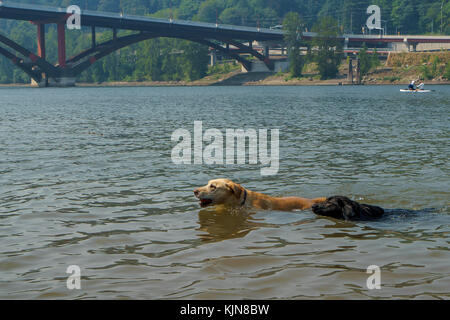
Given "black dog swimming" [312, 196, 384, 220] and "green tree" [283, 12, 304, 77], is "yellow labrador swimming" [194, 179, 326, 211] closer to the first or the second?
"black dog swimming" [312, 196, 384, 220]

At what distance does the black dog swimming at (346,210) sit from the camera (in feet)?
34.3

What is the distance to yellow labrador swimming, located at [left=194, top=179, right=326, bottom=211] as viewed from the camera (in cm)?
1109

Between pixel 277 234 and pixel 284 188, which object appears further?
pixel 284 188

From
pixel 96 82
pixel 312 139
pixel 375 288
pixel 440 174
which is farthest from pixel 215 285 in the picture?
pixel 96 82

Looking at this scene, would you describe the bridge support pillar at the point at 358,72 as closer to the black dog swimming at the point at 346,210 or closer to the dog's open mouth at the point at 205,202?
the black dog swimming at the point at 346,210

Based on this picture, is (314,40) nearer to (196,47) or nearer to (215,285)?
(196,47)

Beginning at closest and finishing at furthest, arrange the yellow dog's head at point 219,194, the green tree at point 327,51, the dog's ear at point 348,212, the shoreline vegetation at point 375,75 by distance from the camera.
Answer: the dog's ear at point 348,212 → the yellow dog's head at point 219,194 → the shoreline vegetation at point 375,75 → the green tree at point 327,51

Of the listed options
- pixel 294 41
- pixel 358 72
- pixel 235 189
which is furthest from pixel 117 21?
pixel 235 189

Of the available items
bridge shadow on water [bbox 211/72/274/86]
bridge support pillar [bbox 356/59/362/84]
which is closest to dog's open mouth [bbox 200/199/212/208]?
bridge support pillar [bbox 356/59/362/84]

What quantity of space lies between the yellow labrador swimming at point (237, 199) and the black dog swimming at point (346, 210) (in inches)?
24.4

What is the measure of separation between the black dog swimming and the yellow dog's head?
5.09 ft

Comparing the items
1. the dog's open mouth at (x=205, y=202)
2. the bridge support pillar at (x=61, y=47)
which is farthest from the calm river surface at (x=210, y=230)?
the bridge support pillar at (x=61, y=47)

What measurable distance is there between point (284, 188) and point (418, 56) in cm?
12895

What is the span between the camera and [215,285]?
7391mm
